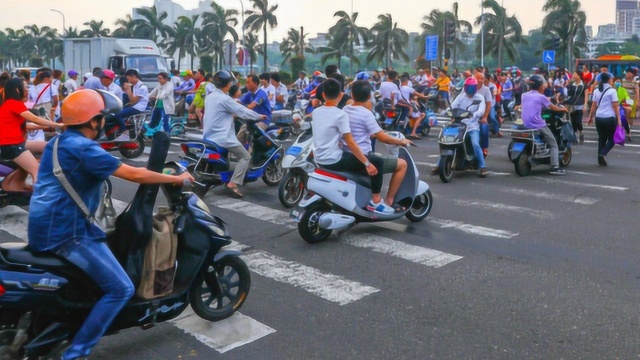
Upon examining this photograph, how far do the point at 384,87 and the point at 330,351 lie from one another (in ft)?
49.5

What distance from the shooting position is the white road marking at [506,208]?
9.81 metres

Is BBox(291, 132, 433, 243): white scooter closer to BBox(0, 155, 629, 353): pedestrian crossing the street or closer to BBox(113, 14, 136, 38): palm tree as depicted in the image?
BBox(0, 155, 629, 353): pedestrian crossing the street

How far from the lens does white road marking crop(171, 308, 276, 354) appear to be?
544cm

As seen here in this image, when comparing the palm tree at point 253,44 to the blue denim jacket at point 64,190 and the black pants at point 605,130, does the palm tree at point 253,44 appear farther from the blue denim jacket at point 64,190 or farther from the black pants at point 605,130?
the blue denim jacket at point 64,190

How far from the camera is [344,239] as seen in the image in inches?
334

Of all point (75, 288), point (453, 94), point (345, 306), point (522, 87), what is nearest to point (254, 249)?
point (345, 306)

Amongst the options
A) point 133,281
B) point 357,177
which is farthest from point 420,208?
point 133,281

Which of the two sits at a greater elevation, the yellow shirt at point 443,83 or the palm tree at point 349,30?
the palm tree at point 349,30

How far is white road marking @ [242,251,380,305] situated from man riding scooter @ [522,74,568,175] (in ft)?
21.5

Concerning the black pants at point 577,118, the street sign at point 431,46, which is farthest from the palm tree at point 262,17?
the black pants at point 577,118

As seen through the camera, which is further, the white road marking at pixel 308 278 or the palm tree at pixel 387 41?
the palm tree at pixel 387 41

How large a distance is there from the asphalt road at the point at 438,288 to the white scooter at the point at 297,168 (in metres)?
0.25

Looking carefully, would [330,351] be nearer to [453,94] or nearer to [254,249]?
[254,249]

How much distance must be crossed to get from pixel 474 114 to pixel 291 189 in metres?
3.83
